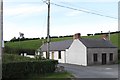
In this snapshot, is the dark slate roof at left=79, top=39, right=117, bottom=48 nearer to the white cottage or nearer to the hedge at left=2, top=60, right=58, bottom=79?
the white cottage

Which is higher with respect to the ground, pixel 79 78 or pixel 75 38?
pixel 75 38

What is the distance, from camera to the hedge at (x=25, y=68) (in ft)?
98.6

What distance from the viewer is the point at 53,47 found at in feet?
227

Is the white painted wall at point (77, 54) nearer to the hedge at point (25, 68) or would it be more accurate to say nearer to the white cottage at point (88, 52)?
the white cottage at point (88, 52)

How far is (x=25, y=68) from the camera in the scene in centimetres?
3256

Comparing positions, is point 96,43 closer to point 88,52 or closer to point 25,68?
point 88,52

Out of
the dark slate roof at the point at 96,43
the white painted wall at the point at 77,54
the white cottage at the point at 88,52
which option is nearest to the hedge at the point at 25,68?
the white painted wall at the point at 77,54

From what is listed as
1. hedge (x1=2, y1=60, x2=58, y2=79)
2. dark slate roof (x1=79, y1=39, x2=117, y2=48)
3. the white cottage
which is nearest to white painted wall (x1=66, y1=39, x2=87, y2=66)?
the white cottage

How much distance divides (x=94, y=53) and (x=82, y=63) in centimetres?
268

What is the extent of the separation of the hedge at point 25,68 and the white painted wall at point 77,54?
59.2 ft

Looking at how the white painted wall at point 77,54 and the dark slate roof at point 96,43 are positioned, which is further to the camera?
the dark slate roof at point 96,43

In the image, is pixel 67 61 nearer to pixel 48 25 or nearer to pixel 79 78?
pixel 48 25

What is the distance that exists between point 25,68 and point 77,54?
81.6 ft

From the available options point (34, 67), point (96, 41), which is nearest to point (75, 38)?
point (96, 41)
